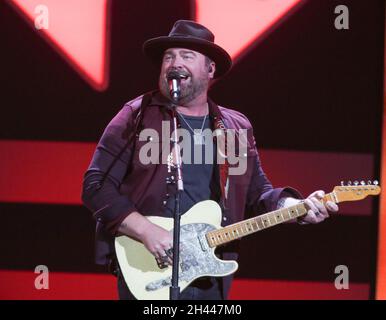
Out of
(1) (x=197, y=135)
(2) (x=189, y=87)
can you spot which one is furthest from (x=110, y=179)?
(2) (x=189, y=87)

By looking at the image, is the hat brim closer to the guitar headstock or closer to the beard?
the beard

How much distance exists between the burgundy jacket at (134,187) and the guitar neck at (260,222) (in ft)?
0.25

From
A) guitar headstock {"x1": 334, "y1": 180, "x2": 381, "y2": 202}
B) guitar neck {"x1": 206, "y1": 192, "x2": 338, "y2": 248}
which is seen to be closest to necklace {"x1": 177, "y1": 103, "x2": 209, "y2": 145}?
guitar neck {"x1": 206, "y1": 192, "x2": 338, "y2": 248}

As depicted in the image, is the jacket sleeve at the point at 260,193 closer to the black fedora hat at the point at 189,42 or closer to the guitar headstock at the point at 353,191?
the guitar headstock at the point at 353,191

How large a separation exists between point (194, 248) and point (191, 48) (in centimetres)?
103

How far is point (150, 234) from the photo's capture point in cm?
310

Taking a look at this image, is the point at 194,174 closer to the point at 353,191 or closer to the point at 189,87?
the point at 189,87

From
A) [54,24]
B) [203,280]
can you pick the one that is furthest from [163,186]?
[54,24]

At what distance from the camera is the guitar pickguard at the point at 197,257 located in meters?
3.14

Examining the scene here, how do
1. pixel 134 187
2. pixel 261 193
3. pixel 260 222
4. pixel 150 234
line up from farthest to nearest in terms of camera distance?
pixel 261 193 < pixel 134 187 < pixel 260 222 < pixel 150 234

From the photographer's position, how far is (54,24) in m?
3.88

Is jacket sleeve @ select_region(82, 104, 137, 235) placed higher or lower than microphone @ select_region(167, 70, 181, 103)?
lower

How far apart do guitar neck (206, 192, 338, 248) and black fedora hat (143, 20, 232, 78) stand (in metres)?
0.88

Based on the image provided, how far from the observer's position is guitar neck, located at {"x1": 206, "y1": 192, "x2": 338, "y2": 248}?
3178 millimetres
